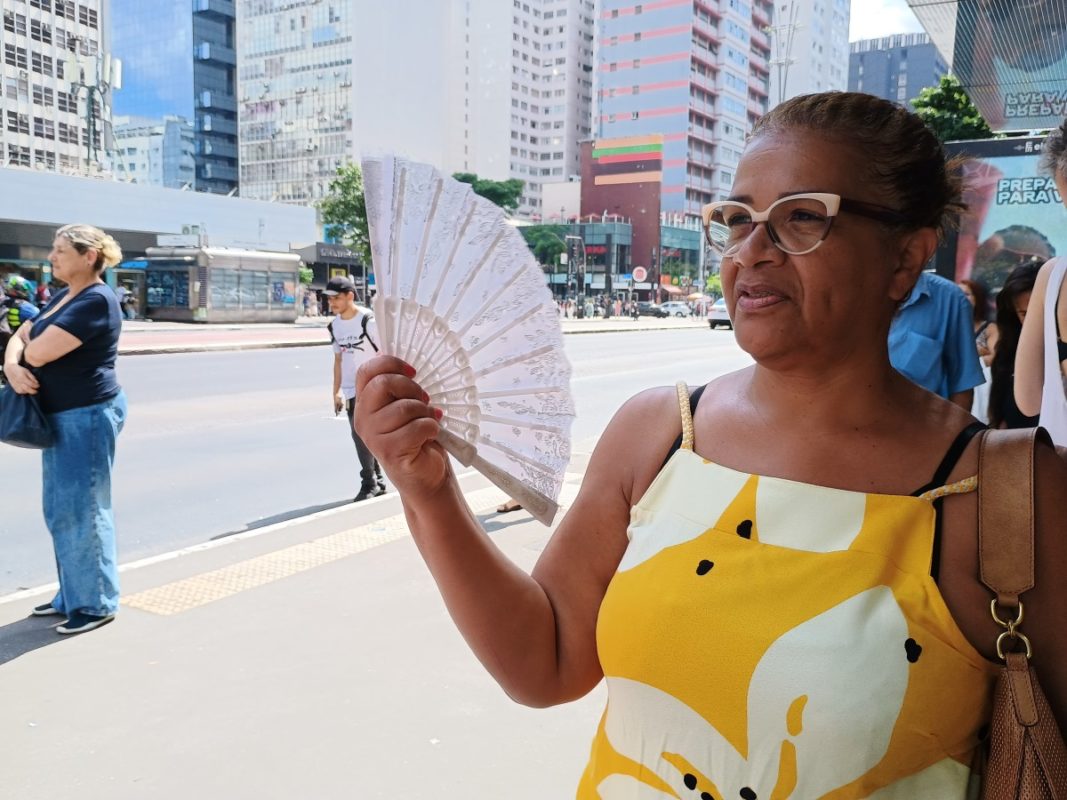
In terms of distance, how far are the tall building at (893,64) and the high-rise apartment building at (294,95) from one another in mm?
73096

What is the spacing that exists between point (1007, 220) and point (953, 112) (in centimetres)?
1328

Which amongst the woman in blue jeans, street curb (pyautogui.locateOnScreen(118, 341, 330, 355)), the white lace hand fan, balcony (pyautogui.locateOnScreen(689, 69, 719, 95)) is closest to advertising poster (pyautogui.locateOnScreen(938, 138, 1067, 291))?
the woman in blue jeans

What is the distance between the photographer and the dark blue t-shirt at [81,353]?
3.92 meters

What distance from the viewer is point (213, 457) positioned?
8.10m

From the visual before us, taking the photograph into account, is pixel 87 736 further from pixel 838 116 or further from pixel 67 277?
pixel 838 116

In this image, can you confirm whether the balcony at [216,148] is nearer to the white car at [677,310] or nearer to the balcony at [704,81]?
the balcony at [704,81]

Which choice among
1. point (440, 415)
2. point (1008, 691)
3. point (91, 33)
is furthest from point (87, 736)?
point (91, 33)

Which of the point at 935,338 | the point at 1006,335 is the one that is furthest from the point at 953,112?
the point at 935,338

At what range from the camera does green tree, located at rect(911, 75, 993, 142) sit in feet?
57.9

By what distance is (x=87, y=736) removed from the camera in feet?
9.70

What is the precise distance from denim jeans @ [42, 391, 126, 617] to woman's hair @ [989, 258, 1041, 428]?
4256mm

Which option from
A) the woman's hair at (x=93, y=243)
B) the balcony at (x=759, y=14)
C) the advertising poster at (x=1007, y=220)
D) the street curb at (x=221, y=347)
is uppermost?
the balcony at (x=759, y=14)

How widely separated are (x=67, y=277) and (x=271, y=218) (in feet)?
138

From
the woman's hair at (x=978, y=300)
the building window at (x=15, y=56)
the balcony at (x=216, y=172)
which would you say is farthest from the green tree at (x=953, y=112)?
the balcony at (x=216, y=172)
